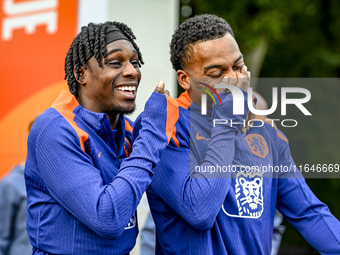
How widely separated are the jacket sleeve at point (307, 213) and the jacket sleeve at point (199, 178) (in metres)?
0.40

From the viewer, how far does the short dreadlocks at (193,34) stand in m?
2.40

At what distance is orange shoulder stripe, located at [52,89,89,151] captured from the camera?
2167 millimetres

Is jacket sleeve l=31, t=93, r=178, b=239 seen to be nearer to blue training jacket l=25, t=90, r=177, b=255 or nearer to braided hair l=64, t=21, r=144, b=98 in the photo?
blue training jacket l=25, t=90, r=177, b=255

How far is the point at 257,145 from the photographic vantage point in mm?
2434

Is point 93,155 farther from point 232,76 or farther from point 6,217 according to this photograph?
point 6,217

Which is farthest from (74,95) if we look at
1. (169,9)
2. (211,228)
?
(169,9)

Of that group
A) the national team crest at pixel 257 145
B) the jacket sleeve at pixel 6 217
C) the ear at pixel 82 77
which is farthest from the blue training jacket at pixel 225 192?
the jacket sleeve at pixel 6 217

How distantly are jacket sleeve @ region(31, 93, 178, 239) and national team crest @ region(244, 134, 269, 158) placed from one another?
448mm

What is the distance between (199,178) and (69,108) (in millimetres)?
651

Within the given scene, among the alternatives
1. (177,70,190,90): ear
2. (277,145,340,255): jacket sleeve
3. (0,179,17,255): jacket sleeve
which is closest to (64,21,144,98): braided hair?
(177,70,190,90): ear

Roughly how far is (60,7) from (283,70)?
7.39 m

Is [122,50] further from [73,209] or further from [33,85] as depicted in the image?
[33,85]

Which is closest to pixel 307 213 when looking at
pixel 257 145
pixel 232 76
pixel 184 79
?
pixel 257 145

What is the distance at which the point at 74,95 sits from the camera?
2.45 m
